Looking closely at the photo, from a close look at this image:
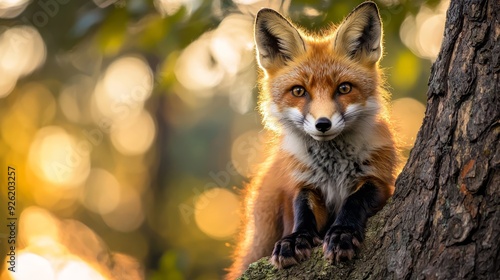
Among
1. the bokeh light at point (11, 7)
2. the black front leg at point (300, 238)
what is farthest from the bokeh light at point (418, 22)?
the bokeh light at point (11, 7)

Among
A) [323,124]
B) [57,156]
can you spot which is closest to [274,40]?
[323,124]

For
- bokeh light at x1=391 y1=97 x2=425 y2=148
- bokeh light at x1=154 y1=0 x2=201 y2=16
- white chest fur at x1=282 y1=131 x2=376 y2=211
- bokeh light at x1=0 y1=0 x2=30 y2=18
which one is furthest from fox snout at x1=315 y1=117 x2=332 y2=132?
bokeh light at x1=0 y1=0 x2=30 y2=18

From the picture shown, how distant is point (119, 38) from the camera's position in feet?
17.2

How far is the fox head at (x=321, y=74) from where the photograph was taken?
4520mm

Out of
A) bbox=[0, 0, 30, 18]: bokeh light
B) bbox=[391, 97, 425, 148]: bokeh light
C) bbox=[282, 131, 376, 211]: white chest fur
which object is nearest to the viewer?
bbox=[282, 131, 376, 211]: white chest fur

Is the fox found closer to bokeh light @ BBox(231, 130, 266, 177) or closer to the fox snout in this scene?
the fox snout

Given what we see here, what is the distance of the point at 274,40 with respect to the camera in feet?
17.0

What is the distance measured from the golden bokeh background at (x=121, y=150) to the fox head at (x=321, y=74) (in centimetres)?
81

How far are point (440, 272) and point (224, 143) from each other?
14.6m

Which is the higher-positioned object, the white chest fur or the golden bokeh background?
the white chest fur

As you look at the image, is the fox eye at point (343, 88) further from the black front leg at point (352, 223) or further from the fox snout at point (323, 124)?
the black front leg at point (352, 223)

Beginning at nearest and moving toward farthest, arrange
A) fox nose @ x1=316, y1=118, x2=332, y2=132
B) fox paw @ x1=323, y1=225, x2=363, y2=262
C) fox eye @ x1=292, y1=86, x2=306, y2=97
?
fox paw @ x1=323, y1=225, x2=363, y2=262
fox nose @ x1=316, y1=118, x2=332, y2=132
fox eye @ x1=292, y1=86, x2=306, y2=97

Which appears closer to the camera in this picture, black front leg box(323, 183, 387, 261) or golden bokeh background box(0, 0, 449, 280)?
black front leg box(323, 183, 387, 261)

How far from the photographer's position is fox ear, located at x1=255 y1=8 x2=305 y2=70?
16.3ft
